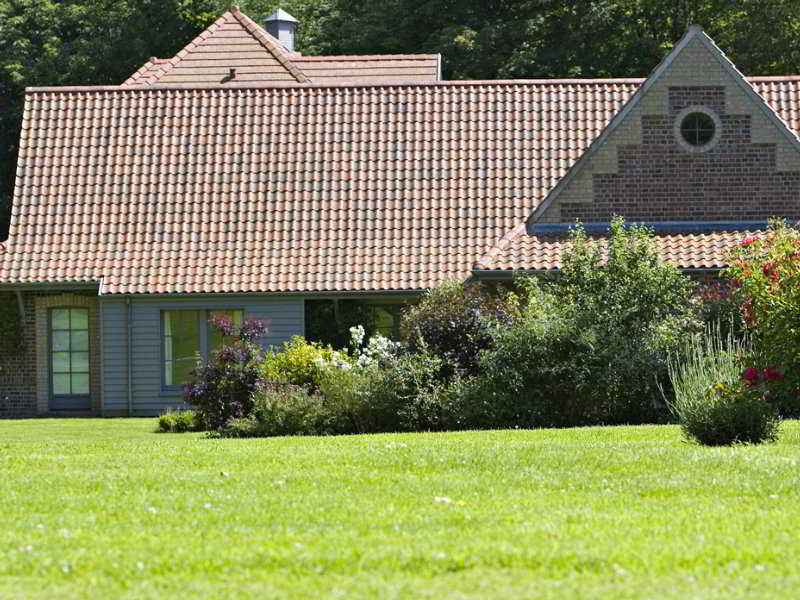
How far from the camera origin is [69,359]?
31.4 meters

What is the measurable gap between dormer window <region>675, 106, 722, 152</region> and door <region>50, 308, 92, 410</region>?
38.1 feet

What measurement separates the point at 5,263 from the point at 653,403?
13.9 m

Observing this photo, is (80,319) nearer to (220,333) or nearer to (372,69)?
(220,333)

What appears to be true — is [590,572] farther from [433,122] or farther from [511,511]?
[433,122]

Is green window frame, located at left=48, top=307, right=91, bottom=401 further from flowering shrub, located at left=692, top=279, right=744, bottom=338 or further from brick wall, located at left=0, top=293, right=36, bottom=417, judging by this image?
flowering shrub, located at left=692, top=279, right=744, bottom=338

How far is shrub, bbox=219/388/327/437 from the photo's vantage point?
71.9 ft

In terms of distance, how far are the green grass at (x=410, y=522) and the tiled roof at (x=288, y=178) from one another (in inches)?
558

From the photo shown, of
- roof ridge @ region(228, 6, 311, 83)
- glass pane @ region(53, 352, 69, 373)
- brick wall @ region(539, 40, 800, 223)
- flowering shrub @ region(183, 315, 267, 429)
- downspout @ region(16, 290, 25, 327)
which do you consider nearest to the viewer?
flowering shrub @ region(183, 315, 267, 429)

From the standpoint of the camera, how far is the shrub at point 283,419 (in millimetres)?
21922

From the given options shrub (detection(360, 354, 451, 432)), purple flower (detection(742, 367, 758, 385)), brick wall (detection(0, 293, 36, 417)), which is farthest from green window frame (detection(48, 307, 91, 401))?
purple flower (detection(742, 367, 758, 385))

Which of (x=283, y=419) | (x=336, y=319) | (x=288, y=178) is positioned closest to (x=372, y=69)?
(x=288, y=178)

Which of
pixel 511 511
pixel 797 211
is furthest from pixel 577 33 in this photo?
pixel 511 511

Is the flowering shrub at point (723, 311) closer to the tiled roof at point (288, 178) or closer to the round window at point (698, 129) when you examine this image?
the round window at point (698, 129)

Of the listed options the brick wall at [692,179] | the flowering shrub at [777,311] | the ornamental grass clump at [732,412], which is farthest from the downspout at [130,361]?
the ornamental grass clump at [732,412]
